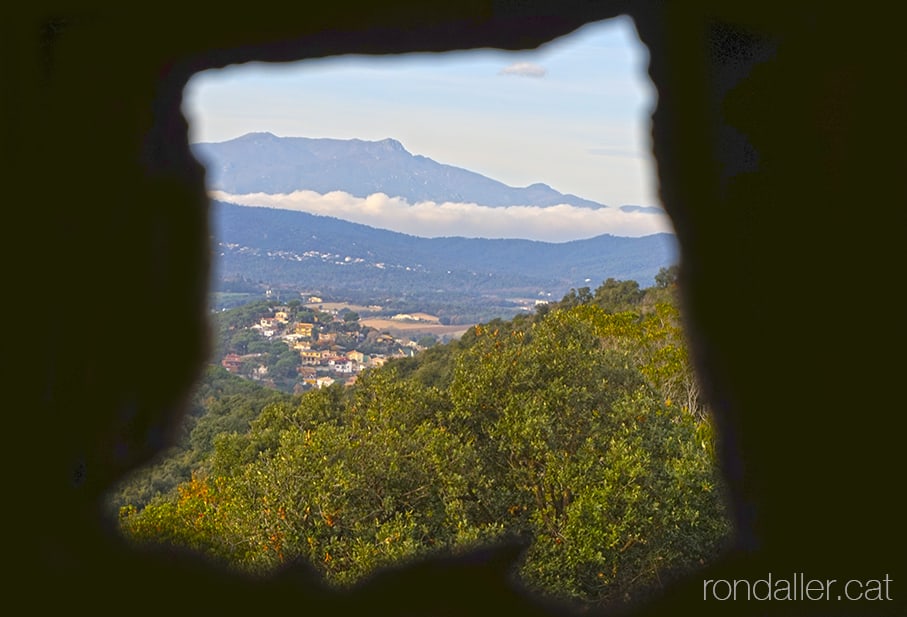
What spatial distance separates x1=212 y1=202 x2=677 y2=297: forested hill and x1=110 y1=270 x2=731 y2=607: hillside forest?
108679 mm

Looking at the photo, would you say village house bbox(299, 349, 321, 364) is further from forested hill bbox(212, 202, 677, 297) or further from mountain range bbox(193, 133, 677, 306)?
forested hill bbox(212, 202, 677, 297)

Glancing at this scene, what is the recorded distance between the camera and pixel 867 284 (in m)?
4.21

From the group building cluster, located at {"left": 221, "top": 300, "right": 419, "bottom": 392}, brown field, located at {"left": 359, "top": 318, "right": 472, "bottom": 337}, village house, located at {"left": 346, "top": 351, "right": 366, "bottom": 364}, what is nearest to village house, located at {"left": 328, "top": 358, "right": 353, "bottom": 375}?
building cluster, located at {"left": 221, "top": 300, "right": 419, "bottom": 392}

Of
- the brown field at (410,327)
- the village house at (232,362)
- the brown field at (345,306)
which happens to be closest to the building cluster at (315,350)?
the village house at (232,362)

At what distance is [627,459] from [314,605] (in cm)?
480

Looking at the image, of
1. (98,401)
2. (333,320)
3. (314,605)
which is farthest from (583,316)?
(333,320)

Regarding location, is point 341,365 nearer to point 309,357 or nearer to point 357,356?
point 309,357

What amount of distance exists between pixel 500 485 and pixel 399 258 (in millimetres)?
158166

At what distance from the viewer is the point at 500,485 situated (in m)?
10.5

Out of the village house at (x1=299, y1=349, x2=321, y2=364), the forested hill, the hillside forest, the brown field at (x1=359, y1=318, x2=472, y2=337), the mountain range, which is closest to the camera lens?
the hillside forest

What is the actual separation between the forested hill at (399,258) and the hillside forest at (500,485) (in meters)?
109

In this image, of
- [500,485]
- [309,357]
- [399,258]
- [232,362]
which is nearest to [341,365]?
[309,357]

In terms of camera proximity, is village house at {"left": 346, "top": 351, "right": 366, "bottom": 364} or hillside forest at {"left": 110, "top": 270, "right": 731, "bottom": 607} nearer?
hillside forest at {"left": 110, "top": 270, "right": 731, "bottom": 607}

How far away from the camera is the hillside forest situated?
9.33 m
